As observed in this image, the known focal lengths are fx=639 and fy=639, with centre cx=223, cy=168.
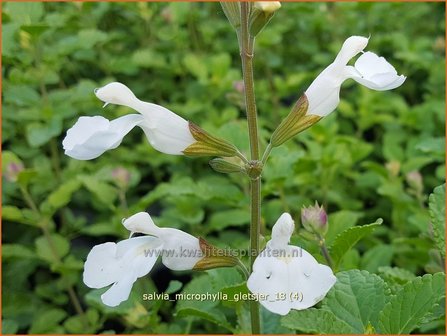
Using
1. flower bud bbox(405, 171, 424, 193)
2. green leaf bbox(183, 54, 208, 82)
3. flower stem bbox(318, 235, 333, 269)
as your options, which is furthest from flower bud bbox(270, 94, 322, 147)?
green leaf bbox(183, 54, 208, 82)

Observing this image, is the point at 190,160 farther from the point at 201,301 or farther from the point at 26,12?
the point at 201,301

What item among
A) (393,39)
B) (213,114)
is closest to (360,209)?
(213,114)

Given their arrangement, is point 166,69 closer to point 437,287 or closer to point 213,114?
point 213,114

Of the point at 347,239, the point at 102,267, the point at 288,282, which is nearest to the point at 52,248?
the point at 102,267

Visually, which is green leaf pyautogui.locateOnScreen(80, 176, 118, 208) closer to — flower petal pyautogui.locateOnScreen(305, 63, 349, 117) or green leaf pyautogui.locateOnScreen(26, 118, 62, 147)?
green leaf pyautogui.locateOnScreen(26, 118, 62, 147)

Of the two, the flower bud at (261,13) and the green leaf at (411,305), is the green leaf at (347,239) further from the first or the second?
the flower bud at (261,13)

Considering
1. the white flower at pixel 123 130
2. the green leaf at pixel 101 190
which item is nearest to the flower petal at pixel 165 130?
the white flower at pixel 123 130
